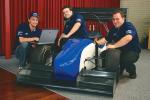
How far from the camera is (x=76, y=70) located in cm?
312

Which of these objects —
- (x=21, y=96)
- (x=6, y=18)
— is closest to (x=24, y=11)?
Result: (x=6, y=18)

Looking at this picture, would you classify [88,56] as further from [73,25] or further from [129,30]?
[73,25]

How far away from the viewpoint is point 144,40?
7.27 metres

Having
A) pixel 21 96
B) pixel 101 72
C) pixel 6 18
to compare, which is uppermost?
pixel 6 18

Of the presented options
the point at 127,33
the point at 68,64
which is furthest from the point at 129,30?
the point at 68,64

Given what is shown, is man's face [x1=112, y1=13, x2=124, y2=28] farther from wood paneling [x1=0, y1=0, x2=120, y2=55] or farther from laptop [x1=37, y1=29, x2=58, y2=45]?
wood paneling [x1=0, y1=0, x2=120, y2=55]

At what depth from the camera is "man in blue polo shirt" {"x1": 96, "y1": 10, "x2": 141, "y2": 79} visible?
3.55 m

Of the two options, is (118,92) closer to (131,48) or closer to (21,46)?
(131,48)

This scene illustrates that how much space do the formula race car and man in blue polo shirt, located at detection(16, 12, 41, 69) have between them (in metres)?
0.46

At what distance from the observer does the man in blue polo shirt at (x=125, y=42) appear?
11.6 ft

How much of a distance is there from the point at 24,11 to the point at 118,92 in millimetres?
3225

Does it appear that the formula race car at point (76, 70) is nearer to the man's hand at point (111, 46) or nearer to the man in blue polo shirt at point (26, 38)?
the man's hand at point (111, 46)

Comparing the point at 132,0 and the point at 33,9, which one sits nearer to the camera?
the point at 33,9

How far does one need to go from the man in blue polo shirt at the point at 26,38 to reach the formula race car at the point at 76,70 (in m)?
0.46
